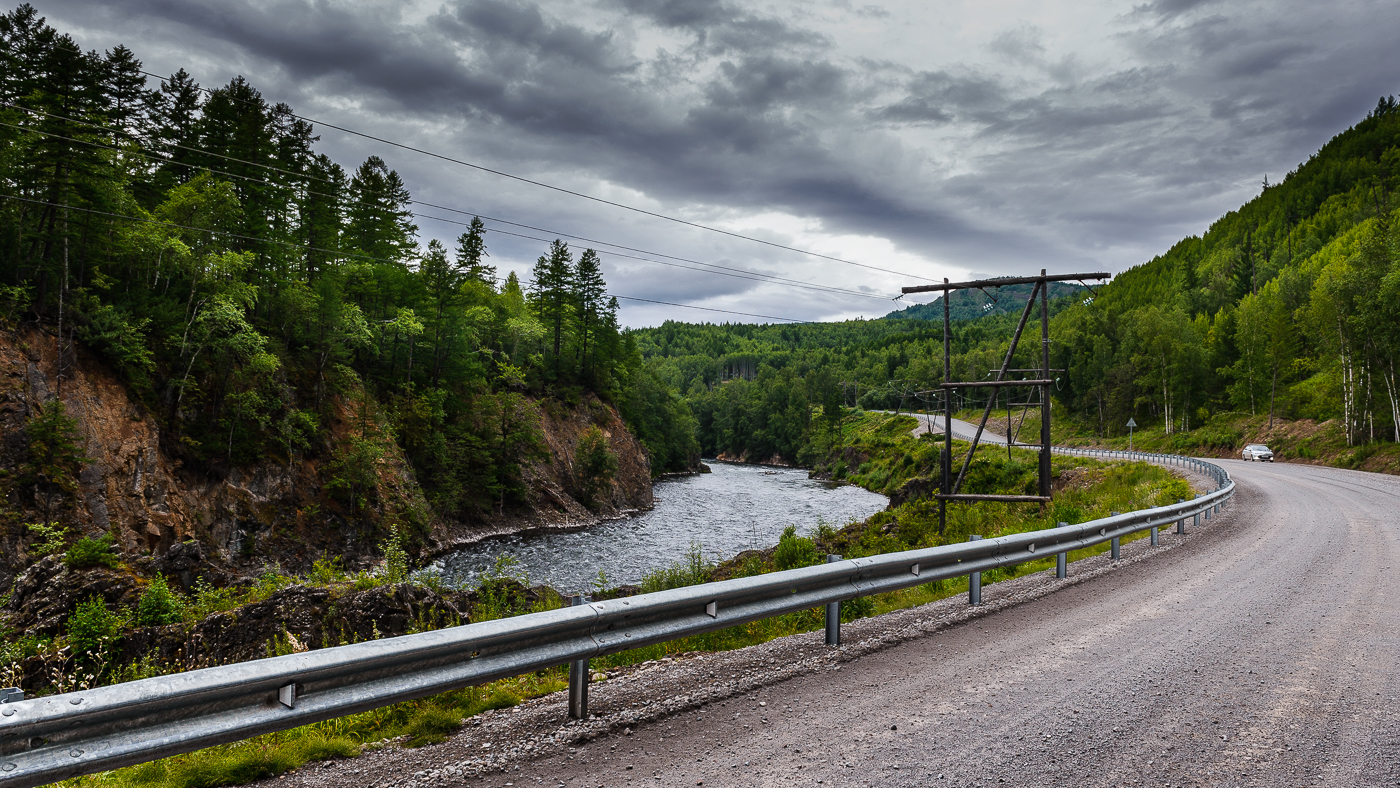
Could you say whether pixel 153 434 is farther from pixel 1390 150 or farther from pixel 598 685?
pixel 1390 150

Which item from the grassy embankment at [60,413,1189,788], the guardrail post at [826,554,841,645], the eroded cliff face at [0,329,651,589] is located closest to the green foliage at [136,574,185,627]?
the grassy embankment at [60,413,1189,788]

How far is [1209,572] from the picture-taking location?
30.6 ft

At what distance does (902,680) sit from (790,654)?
103 cm

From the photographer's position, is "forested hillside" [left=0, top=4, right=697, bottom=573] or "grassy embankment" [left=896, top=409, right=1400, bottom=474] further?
"grassy embankment" [left=896, top=409, right=1400, bottom=474]

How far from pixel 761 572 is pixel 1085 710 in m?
9.48

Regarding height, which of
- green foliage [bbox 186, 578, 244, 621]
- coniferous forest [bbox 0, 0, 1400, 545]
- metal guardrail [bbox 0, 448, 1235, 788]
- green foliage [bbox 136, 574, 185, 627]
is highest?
coniferous forest [bbox 0, 0, 1400, 545]

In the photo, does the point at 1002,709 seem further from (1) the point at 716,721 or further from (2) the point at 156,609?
(2) the point at 156,609

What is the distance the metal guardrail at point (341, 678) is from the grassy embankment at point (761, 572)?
23.8 inches

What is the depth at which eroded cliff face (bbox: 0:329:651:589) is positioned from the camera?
18.4 meters

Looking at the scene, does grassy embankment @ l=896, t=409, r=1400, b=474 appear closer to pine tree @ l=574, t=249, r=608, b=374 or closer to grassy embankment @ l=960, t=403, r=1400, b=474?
grassy embankment @ l=960, t=403, r=1400, b=474

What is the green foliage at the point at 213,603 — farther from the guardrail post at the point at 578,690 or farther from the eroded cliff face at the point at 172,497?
the guardrail post at the point at 578,690

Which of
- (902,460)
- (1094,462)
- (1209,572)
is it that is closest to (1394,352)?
(1094,462)

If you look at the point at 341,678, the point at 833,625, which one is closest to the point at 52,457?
the point at 341,678

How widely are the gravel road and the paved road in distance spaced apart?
2cm
